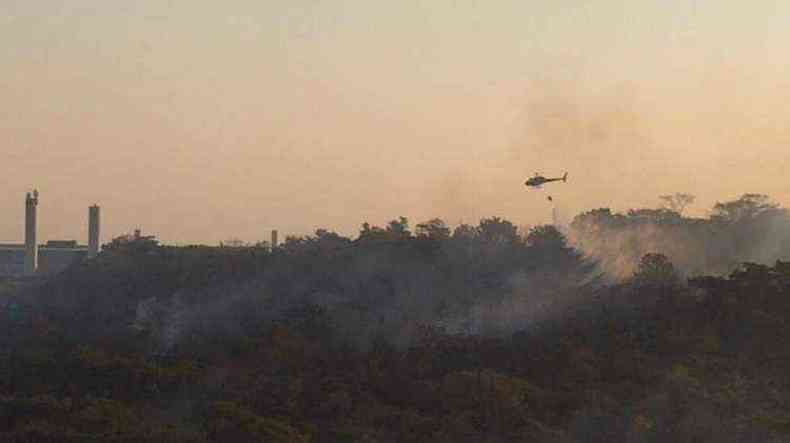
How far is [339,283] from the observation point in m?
76.9

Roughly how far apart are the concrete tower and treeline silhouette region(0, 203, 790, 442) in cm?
4198

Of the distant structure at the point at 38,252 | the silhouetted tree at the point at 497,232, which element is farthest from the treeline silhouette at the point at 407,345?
the distant structure at the point at 38,252

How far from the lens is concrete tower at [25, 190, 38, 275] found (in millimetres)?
130625

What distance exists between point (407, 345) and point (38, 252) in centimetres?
9958

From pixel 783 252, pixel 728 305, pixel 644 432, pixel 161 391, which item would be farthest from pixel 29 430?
pixel 783 252

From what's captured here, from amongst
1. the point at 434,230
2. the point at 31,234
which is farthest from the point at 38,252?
the point at 434,230

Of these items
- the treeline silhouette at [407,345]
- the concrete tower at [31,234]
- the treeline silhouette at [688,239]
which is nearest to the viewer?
the treeline silhouette at [407,345]

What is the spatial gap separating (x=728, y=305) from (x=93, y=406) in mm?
27053

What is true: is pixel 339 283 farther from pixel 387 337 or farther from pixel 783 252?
pixel 783 252

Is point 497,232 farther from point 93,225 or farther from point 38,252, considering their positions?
point 38,252

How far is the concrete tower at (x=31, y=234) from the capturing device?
13062 centimetres

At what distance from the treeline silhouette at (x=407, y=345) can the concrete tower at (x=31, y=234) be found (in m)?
42.0

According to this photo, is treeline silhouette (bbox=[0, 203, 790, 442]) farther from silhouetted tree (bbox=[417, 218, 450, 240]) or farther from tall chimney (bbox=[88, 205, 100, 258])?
tall chimney (bbox=[88, 205, 100, 258])

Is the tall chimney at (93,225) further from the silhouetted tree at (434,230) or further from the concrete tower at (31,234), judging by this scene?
the silhouetted tree at (434,230)
